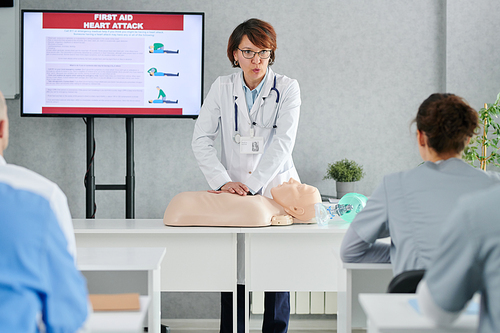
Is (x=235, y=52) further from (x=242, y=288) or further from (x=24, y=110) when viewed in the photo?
(x=24, y=110)

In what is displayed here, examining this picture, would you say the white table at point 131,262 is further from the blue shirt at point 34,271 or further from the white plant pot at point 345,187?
the white plant pot at point 345,187

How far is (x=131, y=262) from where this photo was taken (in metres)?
1.46

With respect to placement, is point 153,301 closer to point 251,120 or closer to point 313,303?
point 251,120

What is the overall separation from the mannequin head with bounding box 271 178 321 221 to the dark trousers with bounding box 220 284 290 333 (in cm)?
46

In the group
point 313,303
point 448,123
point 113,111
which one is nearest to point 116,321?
point 448,123

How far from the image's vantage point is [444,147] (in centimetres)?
125

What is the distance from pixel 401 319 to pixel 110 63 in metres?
2.55

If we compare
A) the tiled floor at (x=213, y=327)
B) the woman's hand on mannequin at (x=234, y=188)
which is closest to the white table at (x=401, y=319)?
the woman's hand on mannequin at (x=234, y=188)

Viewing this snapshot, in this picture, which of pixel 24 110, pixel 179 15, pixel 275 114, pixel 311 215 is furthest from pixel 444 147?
pixel 24 110

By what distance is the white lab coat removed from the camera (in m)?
2.24

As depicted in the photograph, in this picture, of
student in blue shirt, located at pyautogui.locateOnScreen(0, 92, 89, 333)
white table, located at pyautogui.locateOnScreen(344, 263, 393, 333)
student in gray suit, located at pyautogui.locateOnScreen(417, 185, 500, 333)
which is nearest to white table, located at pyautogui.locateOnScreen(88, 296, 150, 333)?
student in blue shirt, located at pyautogui.locateOnScreen(0, 92, 89, 333)

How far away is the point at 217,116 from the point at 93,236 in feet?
2.94

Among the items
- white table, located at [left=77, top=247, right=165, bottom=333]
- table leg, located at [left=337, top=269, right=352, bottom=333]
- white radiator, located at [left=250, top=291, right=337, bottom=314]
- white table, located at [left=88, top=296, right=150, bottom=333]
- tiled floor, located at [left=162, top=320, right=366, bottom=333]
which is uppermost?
white table, located at [left=88, top=296, right=150, bottom=333]

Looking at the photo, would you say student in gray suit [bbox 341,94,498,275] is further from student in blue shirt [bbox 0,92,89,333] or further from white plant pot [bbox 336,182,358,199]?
white plant pot [bbox 336,182,358,199]
